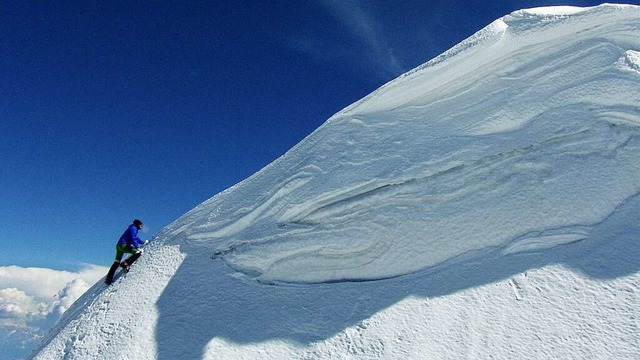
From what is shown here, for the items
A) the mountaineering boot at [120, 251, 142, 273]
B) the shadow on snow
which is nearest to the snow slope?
the shadow on snow

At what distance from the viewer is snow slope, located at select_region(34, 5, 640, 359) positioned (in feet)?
28.4

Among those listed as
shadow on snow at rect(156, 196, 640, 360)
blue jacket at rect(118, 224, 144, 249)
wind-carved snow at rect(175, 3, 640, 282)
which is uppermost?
wind-carved snow at rect(175, 3, 640, 282)

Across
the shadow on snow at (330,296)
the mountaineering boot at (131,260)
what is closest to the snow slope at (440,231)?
the shadow on snow at (330,296)

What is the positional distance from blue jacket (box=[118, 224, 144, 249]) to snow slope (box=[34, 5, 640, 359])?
2.01ft

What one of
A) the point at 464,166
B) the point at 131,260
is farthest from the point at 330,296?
the point at 131,260

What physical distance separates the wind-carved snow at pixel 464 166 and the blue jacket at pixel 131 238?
1.85 m

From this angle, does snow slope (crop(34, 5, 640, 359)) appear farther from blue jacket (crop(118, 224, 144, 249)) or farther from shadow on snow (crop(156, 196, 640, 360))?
blue jacket (crop(118, 224, 144, 249))

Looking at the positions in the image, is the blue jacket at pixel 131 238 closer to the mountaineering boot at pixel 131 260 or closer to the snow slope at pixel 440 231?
the mountaineering boot at pixel 131 260

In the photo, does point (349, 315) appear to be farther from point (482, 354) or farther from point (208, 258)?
point (208, 258)

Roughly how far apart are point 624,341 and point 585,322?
0.63 metres

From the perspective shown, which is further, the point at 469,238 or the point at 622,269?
the point at 469,238

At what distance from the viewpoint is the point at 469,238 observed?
35.2 ft

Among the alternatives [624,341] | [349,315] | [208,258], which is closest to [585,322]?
[624,341]

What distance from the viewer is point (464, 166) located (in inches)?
456
